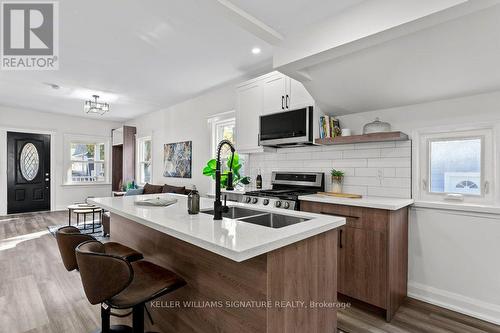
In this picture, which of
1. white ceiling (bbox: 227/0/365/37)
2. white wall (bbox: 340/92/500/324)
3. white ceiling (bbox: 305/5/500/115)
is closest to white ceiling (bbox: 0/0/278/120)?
white ceiling (bbox: 227/0/365/37)

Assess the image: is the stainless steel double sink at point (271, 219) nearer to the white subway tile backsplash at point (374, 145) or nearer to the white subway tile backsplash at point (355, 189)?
the white subway tile backsplash at point (355, 189)

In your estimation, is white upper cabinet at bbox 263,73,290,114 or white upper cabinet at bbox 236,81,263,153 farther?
white upper cabinet at bbox 236,81,263,153

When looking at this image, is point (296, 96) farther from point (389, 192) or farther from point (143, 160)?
point (143, 160)

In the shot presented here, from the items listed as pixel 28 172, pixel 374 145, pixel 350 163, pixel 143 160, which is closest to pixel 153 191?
pixel 143 160

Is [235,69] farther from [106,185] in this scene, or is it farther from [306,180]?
[106,185]

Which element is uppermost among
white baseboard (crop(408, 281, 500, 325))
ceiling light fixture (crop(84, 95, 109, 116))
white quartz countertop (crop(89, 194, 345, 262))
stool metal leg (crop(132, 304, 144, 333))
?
ceiling light fixture (crop(84, 95, 109, 116))

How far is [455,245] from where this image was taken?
93.4 inches

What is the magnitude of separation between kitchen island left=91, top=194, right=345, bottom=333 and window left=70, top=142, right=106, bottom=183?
673 centimetres

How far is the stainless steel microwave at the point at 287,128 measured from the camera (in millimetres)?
2910

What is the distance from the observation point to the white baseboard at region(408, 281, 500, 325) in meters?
2.17

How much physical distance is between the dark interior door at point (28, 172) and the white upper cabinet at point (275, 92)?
6.48 metres

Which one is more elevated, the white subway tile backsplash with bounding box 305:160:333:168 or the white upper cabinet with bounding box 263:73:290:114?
the white upper cabinet with bounding box 263:73:290:114

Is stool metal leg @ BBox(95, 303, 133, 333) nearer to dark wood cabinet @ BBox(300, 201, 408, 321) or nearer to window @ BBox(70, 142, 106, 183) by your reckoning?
dark wood cabinet @ BBox(300, 201, 408, 321)

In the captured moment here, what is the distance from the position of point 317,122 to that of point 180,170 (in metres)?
3.41
